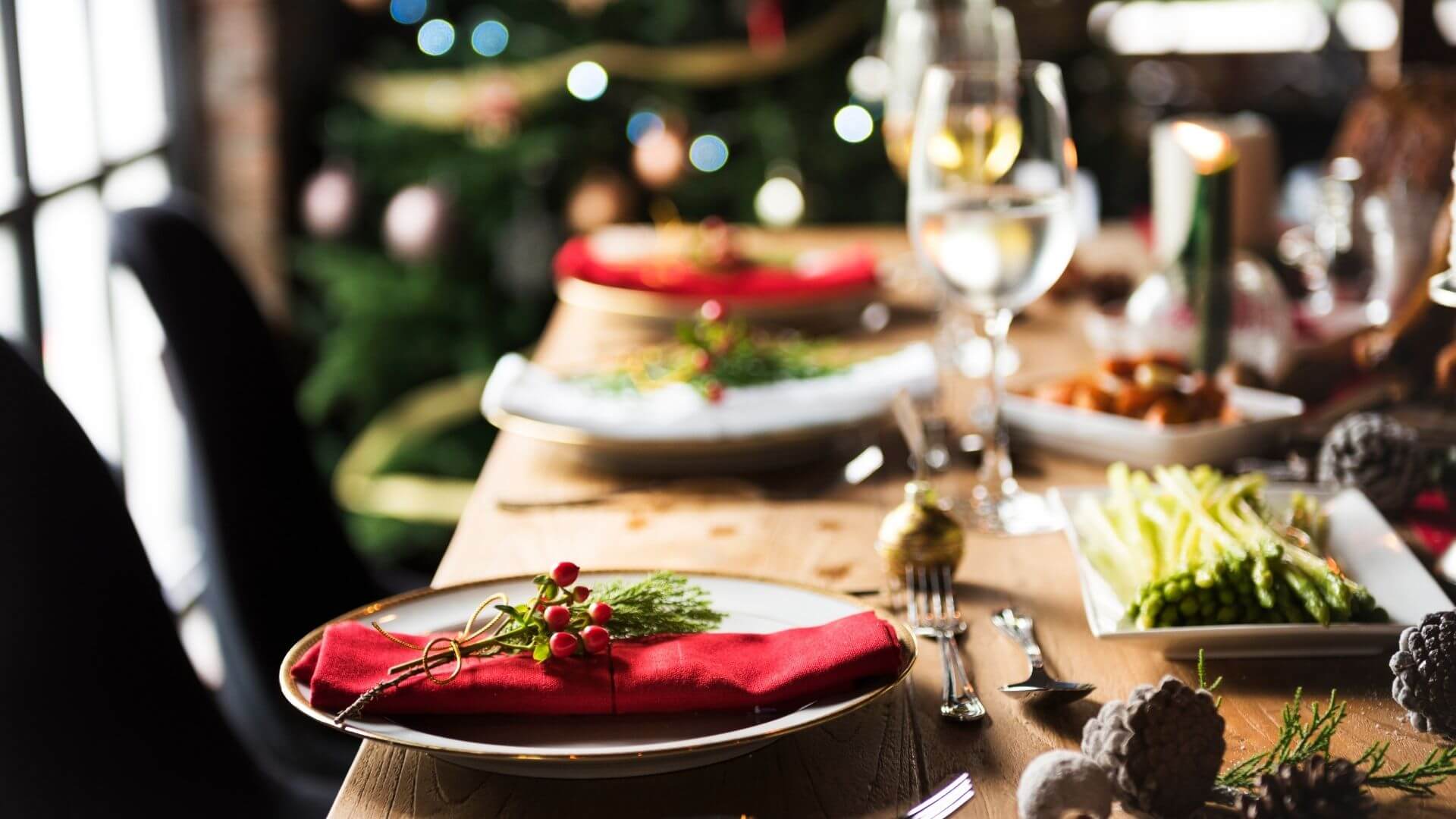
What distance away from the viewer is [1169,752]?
63 centimetres

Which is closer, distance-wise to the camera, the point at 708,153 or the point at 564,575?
the point at 564,575

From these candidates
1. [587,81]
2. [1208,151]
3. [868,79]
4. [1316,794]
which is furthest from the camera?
[587,81]

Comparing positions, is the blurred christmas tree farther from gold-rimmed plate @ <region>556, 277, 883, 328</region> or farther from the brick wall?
gold-rimmed plate @ <region>556, 277, 883, 328</region>

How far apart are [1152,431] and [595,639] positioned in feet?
1.98

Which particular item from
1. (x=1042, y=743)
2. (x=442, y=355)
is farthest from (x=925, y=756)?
(x=442, y=355)

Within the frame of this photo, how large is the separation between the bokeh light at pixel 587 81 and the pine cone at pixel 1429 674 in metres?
2.88

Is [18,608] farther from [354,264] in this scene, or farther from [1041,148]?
[354,264]

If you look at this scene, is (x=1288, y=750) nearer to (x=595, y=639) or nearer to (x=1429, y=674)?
(x=1429, y=674)

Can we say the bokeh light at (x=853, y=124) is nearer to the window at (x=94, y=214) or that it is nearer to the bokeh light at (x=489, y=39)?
the bokeh light at (x=489, y=39)

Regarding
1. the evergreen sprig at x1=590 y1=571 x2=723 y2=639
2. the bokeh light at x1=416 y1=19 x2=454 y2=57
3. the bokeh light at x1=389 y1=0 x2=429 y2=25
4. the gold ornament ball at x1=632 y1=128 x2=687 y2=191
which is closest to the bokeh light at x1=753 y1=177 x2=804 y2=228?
the gold ornament ball at x1=632 y1=128 x2=687 y2=191

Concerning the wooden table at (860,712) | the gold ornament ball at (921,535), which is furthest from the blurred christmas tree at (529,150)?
the gold ornament ball at (921,535)

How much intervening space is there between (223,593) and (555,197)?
7.21 feet

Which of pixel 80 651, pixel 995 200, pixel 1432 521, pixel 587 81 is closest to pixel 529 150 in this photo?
pixel 587 81

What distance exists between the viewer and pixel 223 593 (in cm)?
147
